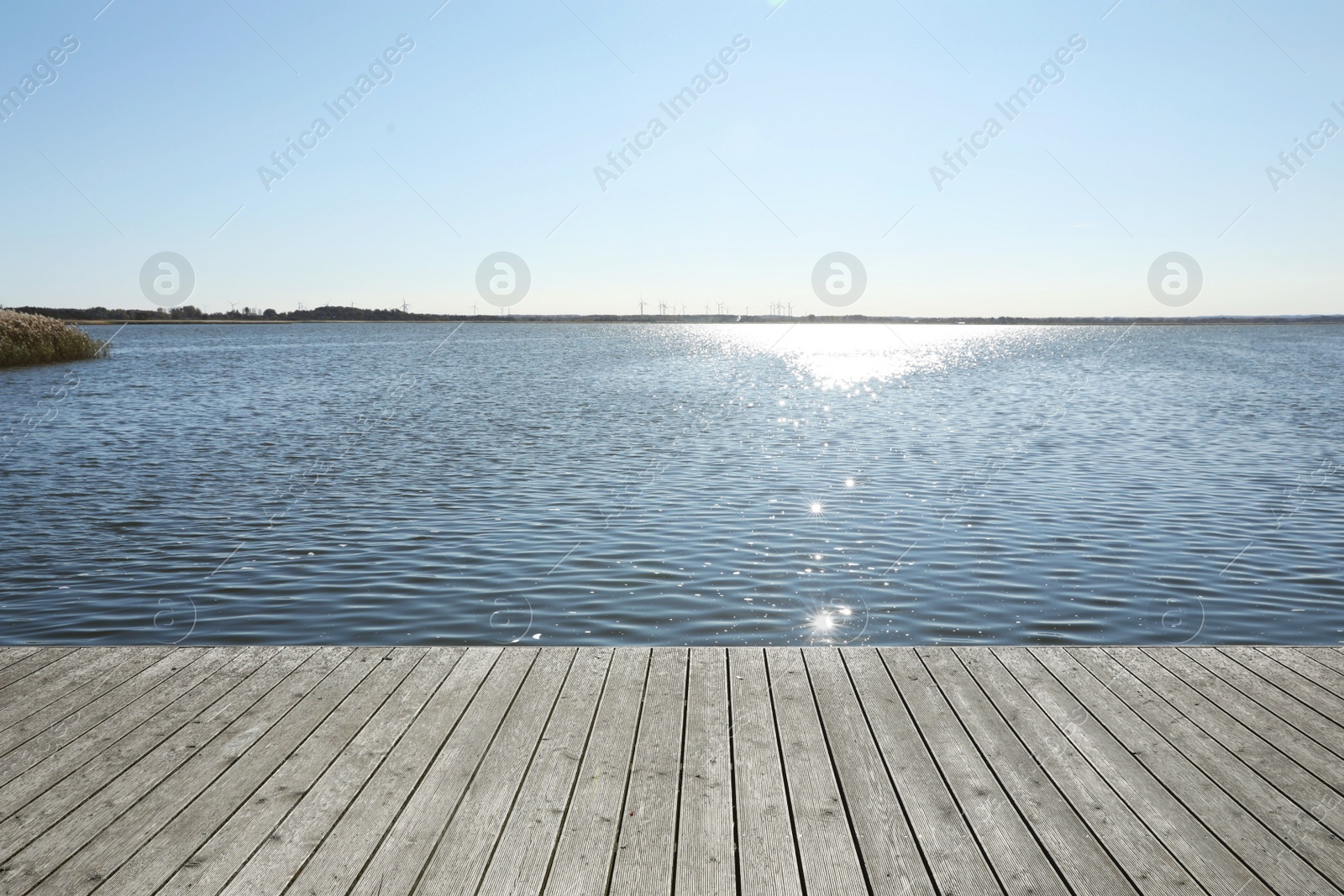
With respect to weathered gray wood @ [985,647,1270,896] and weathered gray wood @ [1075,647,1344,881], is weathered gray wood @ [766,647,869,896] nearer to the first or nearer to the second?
weathered gray wood @ [985,647,1270,896]

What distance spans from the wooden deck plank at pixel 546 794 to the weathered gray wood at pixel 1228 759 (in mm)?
2528

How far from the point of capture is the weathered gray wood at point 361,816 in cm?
304

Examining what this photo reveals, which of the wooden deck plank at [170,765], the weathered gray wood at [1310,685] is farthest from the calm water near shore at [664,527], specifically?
the wooden deck plank at [170,765]

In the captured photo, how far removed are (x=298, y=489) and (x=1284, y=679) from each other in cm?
1284

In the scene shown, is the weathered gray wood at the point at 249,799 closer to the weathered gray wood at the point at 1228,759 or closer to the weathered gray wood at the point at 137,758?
the weathered gray wood at the point at 137,758

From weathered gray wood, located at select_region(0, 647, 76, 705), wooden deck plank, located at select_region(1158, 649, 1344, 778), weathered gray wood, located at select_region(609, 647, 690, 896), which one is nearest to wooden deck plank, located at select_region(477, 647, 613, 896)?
weathered gray wood, located at select_region(609, 647, 690, 896)

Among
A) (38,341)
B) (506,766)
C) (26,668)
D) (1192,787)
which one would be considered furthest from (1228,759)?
(38,341)

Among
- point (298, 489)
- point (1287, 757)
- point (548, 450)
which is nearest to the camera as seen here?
point (1287, 757)

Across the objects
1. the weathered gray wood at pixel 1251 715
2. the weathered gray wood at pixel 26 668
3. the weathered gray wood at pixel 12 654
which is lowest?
the weathered gray wood at pixel 12 654

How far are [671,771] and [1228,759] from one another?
243cm

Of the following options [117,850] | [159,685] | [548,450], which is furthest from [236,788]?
[548,450]

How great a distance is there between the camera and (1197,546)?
10562mm

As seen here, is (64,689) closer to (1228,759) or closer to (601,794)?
(601,794)

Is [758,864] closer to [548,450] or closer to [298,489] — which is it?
[298,489]
